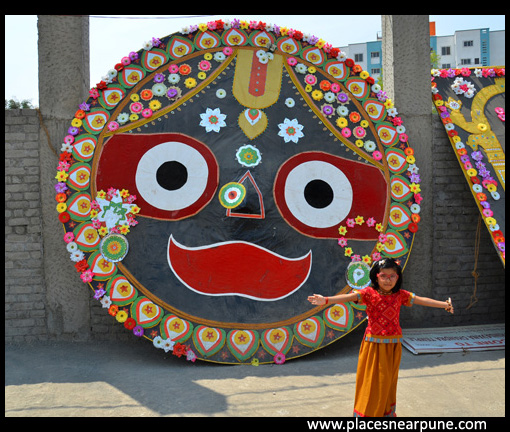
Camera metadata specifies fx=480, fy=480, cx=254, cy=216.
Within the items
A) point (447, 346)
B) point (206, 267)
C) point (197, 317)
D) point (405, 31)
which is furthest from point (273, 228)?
point (405, 31)

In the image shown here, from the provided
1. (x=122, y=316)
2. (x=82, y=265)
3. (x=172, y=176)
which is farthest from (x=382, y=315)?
(x=82, y=265)

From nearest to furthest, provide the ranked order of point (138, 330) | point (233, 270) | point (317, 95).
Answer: point (138, 330), point (233, 270), point (317, 95)

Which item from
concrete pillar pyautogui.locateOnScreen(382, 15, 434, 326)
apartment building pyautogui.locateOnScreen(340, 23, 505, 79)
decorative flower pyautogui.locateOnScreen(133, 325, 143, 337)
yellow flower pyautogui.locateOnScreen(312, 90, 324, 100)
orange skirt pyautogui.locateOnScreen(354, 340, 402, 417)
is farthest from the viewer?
apartment building pyautogui.locateOnScreen(340, 23, 505, 79)

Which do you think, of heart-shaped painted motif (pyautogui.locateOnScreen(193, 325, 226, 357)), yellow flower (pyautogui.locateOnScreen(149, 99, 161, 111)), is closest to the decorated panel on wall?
heart-shaped painted motif (pyautogui.locateOnScreen(193, 325, 226, 357))

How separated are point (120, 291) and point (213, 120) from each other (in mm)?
1727

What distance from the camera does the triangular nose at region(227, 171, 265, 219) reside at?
4.27 metres

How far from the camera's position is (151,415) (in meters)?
3.00

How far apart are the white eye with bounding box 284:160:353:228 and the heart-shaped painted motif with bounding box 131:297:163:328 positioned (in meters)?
1.49

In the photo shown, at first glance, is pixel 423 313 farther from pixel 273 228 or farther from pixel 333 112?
pixel 333 112

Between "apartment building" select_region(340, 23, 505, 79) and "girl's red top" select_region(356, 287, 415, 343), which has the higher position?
"apartment building" select_region(340, 23, 505, 79)

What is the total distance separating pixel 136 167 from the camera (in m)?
4.25

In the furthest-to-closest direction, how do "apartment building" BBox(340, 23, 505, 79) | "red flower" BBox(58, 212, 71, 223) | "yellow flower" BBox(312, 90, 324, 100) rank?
"apartment building" BBox(340, 23, 505, 79), "yellow flower" BBox(312, 90, 324, 100), "red flower" BBox(58, 212, 71, 223)

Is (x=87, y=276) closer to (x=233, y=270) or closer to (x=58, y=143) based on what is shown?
(x=233, y=270)

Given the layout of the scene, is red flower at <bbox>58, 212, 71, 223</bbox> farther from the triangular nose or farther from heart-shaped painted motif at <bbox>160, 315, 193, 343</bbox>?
the triangular nose
